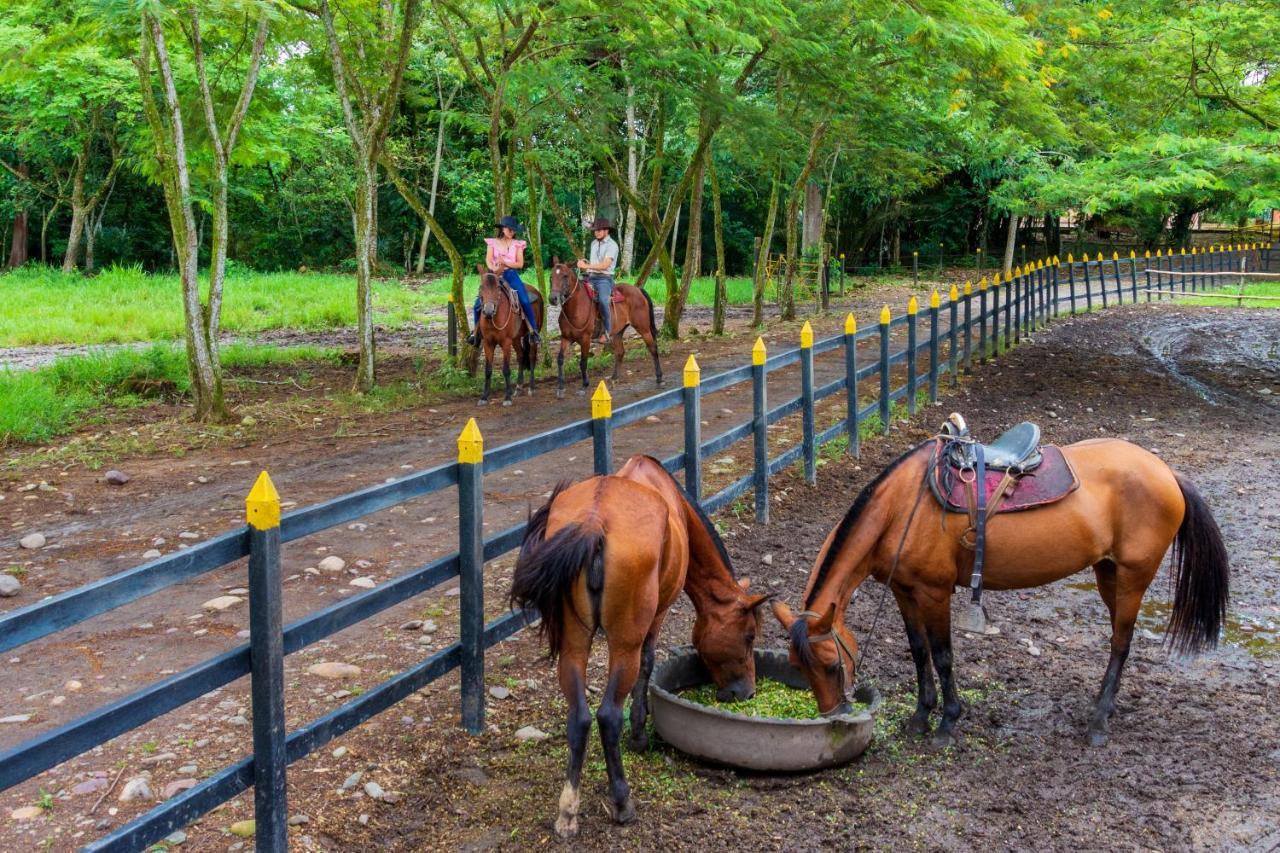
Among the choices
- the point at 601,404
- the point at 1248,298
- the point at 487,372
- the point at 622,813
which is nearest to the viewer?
Result: the point at 622,813

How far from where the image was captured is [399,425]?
11.5 m

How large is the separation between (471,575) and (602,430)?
4.25 ft

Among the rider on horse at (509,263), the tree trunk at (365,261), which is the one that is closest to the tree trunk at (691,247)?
the rider on horse at (509,263)

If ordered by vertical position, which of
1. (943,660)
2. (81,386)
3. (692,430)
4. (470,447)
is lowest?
(943,660)

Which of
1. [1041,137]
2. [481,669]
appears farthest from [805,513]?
[1041,137]

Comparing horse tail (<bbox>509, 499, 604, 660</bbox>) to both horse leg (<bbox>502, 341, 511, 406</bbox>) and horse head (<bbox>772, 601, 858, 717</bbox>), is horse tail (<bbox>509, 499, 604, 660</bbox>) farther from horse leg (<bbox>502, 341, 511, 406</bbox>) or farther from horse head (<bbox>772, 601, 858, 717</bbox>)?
horse leg (<bbox>502, 341, 511, 406</bbox>)

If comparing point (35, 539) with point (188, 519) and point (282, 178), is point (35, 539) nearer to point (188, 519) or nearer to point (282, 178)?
point (188, 519)

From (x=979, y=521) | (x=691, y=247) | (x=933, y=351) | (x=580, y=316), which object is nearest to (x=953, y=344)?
(x=933, y=351)

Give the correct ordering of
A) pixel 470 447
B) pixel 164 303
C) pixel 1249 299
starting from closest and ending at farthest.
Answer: pixel 470 447 → pixel 164 303 → pixel 1249 299

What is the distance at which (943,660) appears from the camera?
16.1 feet

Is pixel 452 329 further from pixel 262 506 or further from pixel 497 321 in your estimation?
pixel 262 506

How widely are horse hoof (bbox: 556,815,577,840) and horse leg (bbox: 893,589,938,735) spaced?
1.75 meters

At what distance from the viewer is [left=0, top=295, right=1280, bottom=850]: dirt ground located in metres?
4.06

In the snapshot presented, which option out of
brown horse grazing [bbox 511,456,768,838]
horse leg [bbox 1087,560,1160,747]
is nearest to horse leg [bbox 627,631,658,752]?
brown horse grazing [bbox 511,456,768,838]
